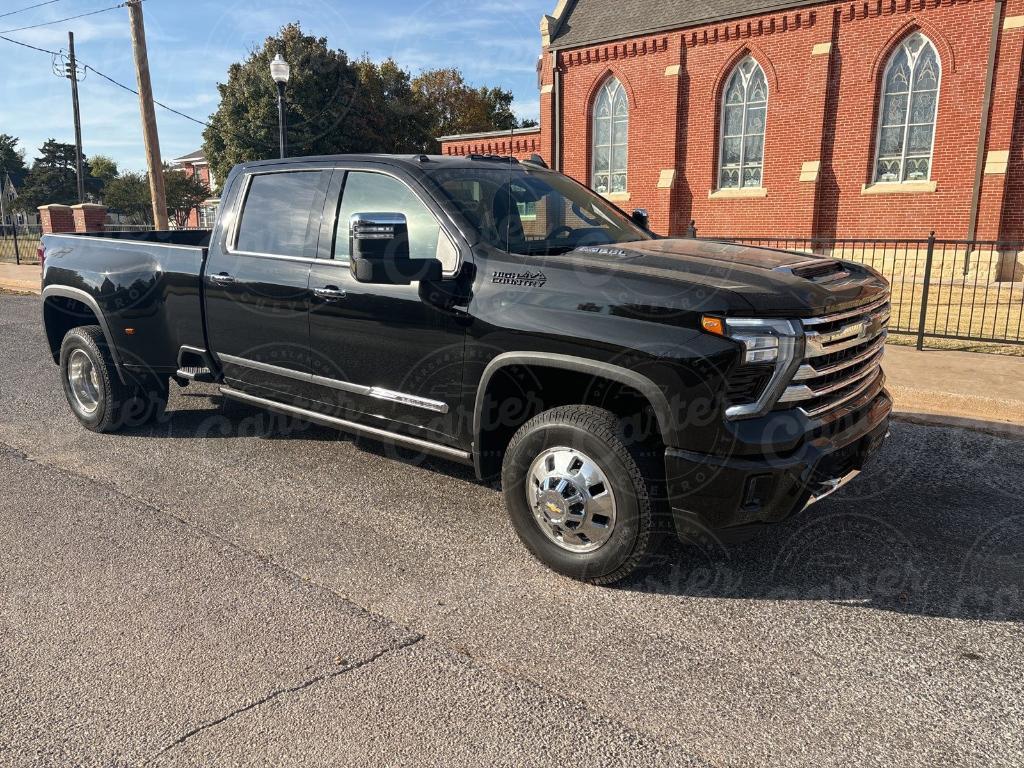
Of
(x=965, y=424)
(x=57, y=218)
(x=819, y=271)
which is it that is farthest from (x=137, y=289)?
(x=57, y=218)

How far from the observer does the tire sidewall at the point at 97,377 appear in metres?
5.97

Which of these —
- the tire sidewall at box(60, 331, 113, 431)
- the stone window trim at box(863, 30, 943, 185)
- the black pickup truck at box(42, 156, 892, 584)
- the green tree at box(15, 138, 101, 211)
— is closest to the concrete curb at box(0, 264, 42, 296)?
the tire sidewall at box(60, 331, 113, 431)

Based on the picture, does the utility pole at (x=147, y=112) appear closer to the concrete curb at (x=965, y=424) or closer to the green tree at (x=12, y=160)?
the concrete curb at (x=965, y=424)

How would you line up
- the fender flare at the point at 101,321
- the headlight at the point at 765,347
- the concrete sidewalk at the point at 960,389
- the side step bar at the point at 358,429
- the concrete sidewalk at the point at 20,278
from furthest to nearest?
Answer: the concrete sidewalk at the point at 20,278, the concrete sidewalk at the point at 960,389, the fender flare at the point at 101,321, the side step bar at the point at 358,429, the headlight at the point at 765,347

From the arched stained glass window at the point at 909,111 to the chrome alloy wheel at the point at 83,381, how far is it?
697 inches

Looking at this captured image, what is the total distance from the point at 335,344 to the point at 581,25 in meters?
21.2

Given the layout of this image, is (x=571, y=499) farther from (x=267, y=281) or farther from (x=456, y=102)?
(x=456, y=102)

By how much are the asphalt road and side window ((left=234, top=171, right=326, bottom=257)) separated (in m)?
1.52

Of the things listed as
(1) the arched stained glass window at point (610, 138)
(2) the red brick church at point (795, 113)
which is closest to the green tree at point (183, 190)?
(1) the arched stained glass window at point (610, 138)

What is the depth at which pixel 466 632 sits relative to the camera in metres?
3.27

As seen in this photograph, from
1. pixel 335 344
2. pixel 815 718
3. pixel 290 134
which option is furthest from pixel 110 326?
pixel 290 134

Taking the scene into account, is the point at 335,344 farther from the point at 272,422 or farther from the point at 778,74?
the point at 778,74

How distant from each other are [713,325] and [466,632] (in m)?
1.64

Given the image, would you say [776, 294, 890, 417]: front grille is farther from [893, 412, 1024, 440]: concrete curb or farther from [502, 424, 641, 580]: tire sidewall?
[893, 412, 1024, 440]: concrete curb
